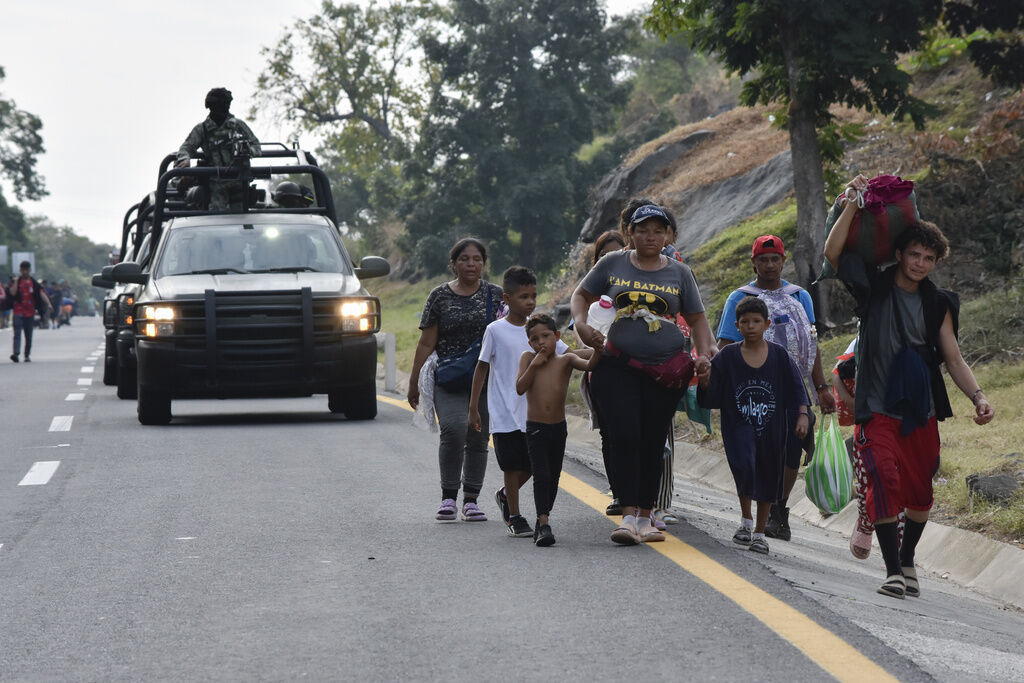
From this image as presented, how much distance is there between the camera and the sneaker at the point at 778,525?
323 inches

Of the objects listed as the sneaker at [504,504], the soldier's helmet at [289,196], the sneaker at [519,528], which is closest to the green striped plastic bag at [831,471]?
the sneaker at [519,528]

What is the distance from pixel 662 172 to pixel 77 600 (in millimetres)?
28165

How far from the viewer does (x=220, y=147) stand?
16578mm

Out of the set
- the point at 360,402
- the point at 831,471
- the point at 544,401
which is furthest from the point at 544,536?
the point at 360,402

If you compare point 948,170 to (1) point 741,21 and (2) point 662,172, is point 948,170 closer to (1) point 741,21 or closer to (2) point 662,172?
(1) point 741,21

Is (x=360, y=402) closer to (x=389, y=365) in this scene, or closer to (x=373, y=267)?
(x=373, y=267)

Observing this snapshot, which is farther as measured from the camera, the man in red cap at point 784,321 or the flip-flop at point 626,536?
the man in red cap at point 784,321

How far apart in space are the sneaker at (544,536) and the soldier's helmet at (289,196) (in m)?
9.96

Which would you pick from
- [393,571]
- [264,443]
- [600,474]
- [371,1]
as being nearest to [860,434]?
[393,571]

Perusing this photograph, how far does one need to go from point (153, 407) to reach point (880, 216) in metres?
9.51

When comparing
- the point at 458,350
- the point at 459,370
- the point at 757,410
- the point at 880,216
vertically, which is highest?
the point at 880,216

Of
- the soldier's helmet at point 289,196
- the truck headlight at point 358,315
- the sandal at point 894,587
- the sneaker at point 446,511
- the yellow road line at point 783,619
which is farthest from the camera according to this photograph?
the soldier's helmet at point 289,196

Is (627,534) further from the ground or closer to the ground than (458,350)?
closer to the ground

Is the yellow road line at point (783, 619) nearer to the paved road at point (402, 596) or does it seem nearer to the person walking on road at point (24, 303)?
the paved road at point (402, 596)
